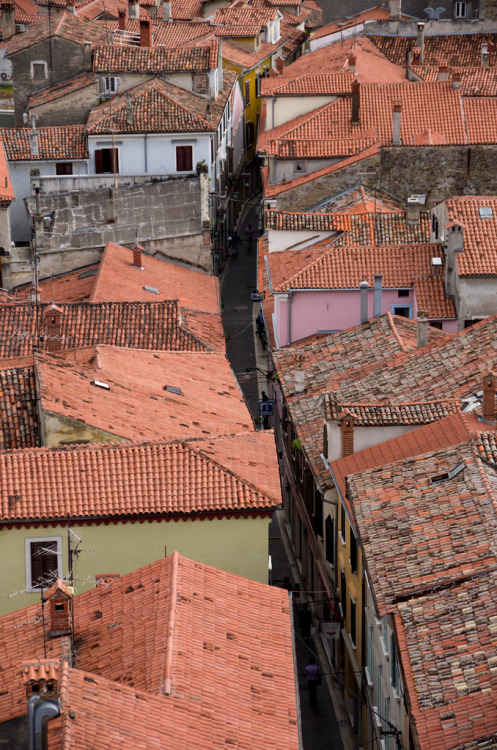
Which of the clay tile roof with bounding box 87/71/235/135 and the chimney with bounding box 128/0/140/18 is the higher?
the chimney with bounding box 128/0/140/18

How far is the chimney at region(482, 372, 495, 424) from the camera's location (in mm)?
46594

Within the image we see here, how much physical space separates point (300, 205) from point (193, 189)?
561 cm

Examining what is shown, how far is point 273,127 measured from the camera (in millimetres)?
94750

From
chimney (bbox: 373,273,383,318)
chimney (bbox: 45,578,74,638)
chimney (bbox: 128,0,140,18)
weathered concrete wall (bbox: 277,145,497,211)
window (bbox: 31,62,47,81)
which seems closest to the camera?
chimney (bbox: 45,578,74,638)

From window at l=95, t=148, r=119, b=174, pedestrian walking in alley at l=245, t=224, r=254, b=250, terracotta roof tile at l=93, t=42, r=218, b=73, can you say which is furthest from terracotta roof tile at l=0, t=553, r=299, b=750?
pedestrian walking in alley at l=245, t=224, r=254, b=250

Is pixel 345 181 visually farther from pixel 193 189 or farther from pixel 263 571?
pixel 263 571

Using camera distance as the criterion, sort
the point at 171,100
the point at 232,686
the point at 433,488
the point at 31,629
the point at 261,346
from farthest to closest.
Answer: the point at 171,100 < the point at 261,346 < the point at 433,488 < the point at 31,629 < the point at 232,686

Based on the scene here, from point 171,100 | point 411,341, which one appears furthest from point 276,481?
point 171,100

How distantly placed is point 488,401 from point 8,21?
9569 centimetres

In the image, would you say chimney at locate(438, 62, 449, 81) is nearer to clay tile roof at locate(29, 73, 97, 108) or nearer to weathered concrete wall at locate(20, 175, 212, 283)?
clay tile roof at locate(29, 73, 97, 108)

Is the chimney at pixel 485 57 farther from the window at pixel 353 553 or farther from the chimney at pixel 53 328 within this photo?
the window at pixel 353 553

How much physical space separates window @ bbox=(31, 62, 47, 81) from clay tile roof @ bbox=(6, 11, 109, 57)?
4.14 ft

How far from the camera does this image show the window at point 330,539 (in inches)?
1949

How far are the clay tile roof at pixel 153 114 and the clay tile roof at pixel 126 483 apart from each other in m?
44.4
